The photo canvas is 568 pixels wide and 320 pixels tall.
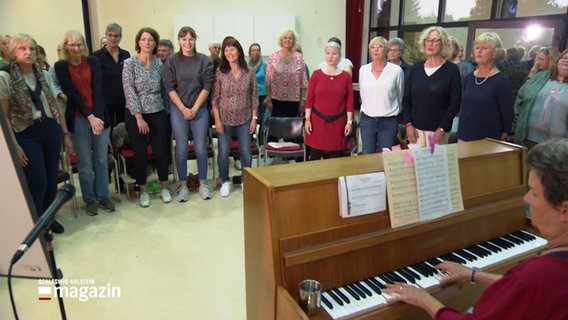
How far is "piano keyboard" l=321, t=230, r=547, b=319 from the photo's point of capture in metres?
1.31

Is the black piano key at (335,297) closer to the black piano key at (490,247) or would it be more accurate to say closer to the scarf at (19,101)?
the black piano key at (490,247)

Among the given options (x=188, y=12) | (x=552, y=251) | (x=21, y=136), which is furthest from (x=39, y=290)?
(x=188, y=12)

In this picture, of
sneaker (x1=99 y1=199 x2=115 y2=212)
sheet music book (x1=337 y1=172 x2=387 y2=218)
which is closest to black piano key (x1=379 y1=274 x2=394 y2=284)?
sheet music book (x1=337 y1=172 x2=387 y2=218)

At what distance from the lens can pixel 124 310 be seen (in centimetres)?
218

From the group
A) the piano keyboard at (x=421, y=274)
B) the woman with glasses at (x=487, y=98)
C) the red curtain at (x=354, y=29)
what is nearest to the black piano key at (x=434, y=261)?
the piano keyboard at (x=421, y=274)

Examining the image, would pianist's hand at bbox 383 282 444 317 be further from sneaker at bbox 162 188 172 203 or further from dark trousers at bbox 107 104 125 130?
dark trousers at bbox 107 104 125 130

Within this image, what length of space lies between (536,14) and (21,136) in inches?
211

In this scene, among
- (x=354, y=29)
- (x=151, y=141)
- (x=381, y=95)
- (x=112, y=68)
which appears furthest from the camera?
(x=354, y=29)

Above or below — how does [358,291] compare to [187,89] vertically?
below

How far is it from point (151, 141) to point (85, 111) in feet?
2.12

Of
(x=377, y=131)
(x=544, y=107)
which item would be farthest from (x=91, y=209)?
(x=544, y=107)

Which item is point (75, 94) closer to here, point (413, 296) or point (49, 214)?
point (49, 214)

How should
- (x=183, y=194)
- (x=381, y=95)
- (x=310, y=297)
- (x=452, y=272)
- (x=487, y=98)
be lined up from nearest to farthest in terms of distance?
(x=310, y=297), (x=452, y=272), (x=487, y=98), (x=381, y=95), (x=183, y=194)

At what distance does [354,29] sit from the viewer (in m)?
7.95
